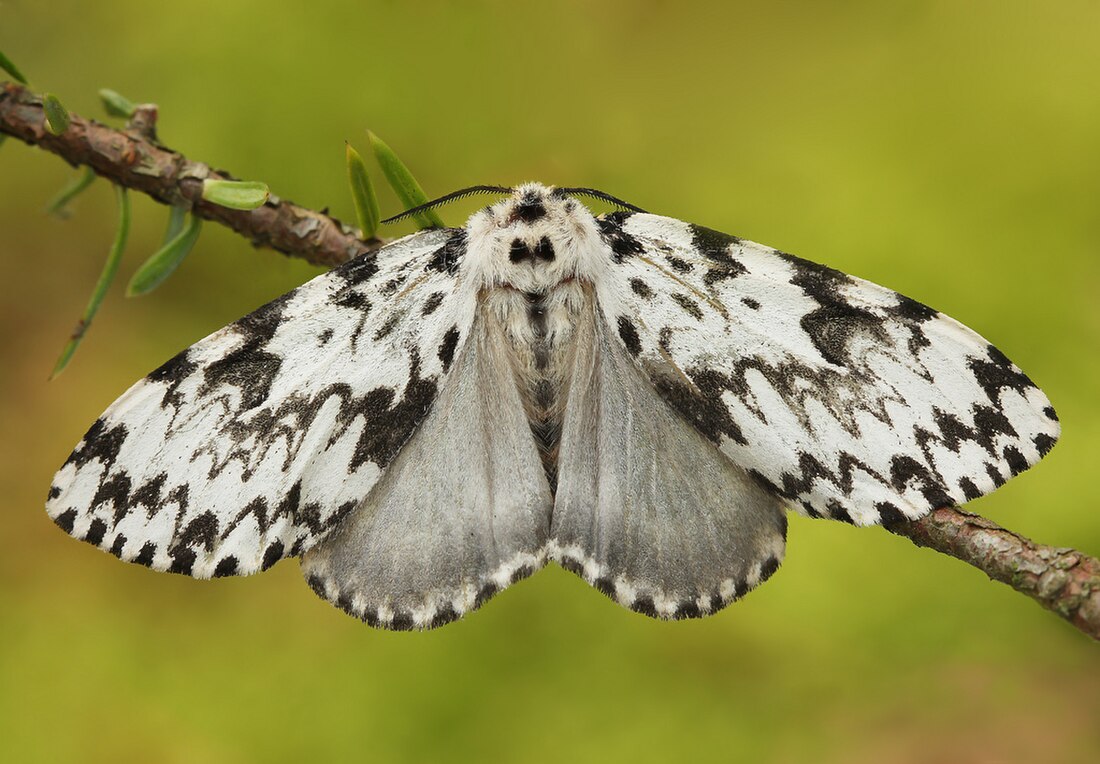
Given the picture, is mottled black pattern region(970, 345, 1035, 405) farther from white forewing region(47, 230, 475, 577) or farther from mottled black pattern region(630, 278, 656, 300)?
white forewing region(47, 230, 475, 577)

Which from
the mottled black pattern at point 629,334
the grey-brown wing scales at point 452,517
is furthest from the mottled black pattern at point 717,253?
the grey-brown wing scales at point 452,517

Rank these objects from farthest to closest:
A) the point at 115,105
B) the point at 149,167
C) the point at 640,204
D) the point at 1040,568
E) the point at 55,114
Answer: the point at 640,204 < the point at 115,105 < the point at 149,167 < the point at 55,114 < the point at 1040,568

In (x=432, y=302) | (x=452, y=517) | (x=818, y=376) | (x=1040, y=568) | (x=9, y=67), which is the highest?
(x=9, y=67)

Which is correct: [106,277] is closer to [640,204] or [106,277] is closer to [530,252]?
[530,252]

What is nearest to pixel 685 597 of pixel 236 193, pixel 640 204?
pixel 236 193

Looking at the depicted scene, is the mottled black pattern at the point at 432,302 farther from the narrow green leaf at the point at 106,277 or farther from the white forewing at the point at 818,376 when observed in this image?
the narrow green leaf at the point at 106,277
